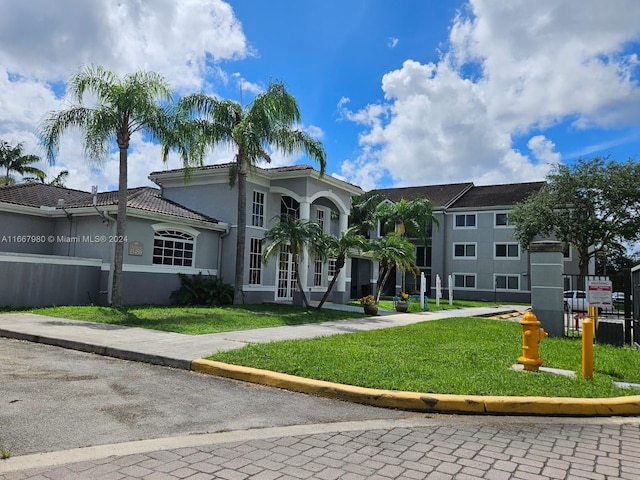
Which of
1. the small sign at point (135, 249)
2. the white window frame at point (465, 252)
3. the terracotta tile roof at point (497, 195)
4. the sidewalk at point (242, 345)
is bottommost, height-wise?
the sidewalk at point (242, 345)

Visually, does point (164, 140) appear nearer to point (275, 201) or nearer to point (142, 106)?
point (142, 106)

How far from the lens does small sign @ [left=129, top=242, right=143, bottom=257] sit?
17672 millimetres

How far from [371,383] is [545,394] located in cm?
216

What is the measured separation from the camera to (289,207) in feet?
80.6

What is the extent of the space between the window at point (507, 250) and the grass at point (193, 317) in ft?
84.6

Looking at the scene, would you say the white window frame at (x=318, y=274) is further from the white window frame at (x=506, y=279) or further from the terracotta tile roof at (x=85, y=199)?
the white window frame at (x=506, y=279)

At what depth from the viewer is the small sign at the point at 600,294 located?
11859 millimetres

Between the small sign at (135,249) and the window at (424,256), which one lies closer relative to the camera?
the small sign at (135,249)

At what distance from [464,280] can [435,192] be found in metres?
9.58

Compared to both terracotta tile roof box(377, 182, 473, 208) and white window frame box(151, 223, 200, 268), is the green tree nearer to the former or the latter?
terracotta tile roof box(377, 182, 473, 208)

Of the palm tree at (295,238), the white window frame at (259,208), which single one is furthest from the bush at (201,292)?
the white window frame at (259,208)

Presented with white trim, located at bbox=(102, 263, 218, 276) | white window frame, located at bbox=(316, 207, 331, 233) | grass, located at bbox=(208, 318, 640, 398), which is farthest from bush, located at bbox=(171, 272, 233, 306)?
grass, located at bbox=(208, 318, 640, 398)

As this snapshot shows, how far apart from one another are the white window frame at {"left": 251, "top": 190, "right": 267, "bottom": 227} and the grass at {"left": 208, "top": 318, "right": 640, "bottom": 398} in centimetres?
1097

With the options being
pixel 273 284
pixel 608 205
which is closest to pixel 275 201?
pixel 273 284
